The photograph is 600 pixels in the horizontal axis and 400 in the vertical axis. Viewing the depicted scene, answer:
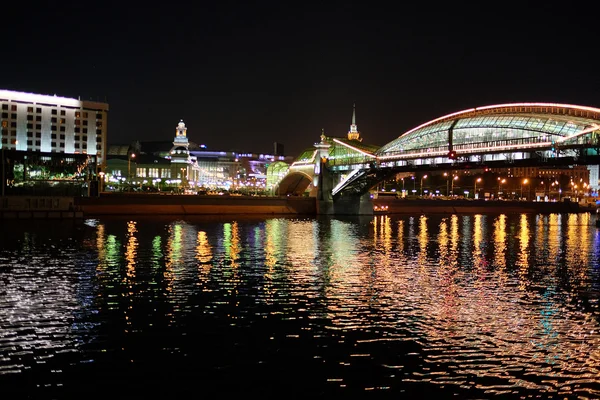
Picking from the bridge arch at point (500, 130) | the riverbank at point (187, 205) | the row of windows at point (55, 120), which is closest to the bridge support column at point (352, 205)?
the riverbank at point (187, 205)

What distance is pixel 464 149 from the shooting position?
207ft

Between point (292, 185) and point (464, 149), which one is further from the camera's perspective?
point (292, 185)

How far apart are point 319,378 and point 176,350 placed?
12.5 feet

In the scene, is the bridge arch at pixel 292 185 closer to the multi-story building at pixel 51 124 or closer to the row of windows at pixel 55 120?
the multi-story building at pixel 51 124

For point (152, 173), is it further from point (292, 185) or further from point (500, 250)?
point (500, 250)

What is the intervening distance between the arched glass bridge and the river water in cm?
1982

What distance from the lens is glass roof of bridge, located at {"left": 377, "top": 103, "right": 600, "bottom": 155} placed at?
2077 inches

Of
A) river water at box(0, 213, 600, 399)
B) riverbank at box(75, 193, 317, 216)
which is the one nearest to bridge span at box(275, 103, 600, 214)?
riverbank at box(75, 193, 317, 216)

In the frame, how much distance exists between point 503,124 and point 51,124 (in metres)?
100

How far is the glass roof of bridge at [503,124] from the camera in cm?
5275

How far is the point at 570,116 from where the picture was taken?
53562 mm

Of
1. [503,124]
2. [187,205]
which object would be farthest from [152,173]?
[503,124]

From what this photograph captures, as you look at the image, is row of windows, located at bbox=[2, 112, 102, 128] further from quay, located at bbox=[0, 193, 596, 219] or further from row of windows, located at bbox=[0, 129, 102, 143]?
quay, located at bbox=[0, 193, 596, 219]

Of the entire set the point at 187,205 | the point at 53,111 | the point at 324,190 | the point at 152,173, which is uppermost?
the point at 53,111
